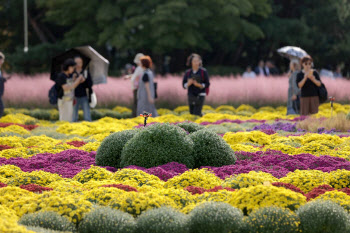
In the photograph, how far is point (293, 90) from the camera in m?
17.5

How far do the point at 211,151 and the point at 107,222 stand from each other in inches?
137

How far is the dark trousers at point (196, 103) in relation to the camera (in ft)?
53.2

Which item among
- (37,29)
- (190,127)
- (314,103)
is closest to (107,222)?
(190,127)

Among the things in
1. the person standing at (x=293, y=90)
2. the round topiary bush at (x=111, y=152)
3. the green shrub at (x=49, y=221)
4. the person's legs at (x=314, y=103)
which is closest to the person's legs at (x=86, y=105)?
the person standing at (x=293, y=90)

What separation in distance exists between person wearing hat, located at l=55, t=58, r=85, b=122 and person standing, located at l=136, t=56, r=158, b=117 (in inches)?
64.9

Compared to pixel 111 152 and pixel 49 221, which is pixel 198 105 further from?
pixel 49 221

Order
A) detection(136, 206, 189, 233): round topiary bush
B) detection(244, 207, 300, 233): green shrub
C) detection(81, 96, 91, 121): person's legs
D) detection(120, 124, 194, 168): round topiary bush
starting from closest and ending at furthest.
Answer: detection(136, 206, 189, 233): round topiary bush
detection(244, 207, 300, 233): green shrub
detection(120, 124, 194, 168): round topiary bush
detection(81, 96, 91, 121): person's legs

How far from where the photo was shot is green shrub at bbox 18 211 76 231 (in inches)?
213

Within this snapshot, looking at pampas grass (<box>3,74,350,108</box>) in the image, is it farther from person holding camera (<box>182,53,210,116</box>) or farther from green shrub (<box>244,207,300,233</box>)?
green shrub (<box>244,207,300,233</box>)

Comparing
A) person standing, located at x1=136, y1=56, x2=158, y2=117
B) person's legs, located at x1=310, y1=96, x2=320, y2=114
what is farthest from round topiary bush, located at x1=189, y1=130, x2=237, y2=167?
person standing, located at x1=136, y1=56, x2=158, y2=117

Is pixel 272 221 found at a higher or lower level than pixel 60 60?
lower

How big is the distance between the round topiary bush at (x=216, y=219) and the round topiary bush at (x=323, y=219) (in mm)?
581

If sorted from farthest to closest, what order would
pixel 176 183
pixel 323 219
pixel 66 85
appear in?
1. pixel 66 85
2. pixel 176 183
3. pixel 323 219

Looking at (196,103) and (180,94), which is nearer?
(196,103)
